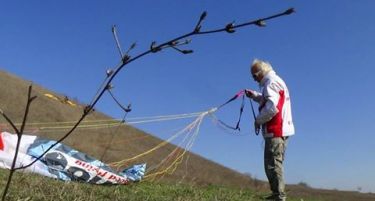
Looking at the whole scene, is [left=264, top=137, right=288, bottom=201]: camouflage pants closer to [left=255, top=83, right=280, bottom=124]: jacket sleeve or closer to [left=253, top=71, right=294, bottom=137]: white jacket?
[left=253, top=71, right=294, bottom=137]: white jacket

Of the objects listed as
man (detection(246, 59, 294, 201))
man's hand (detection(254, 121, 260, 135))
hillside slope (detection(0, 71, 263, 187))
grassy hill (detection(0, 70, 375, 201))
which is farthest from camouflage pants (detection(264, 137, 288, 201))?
hillside slope (detection(0, 71, 263, 187))

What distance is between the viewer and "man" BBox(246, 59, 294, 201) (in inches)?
239

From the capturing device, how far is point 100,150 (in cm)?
1155

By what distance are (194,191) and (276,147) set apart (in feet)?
3.61

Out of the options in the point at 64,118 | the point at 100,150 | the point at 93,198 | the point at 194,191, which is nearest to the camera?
the point at 93,198

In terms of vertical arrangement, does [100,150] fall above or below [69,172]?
above

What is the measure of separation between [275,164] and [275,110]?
559 millimetres

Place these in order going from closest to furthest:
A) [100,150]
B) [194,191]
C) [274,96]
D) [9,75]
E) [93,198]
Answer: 1. [93,198]
2. [274,96]
3. [194,191]
4. [100,150]
5. [9,75]

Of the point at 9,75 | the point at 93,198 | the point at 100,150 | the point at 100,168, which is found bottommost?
the point at 93,198

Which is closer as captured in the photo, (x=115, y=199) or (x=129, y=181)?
(x=115, y=199)

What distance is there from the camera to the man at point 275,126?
239 inches

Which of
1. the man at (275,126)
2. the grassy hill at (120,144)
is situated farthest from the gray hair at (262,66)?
the grassy hill at (120,144)

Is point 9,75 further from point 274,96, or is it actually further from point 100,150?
point 274,96

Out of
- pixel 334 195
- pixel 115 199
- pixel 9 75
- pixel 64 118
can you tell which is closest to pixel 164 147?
pixel 64 118
